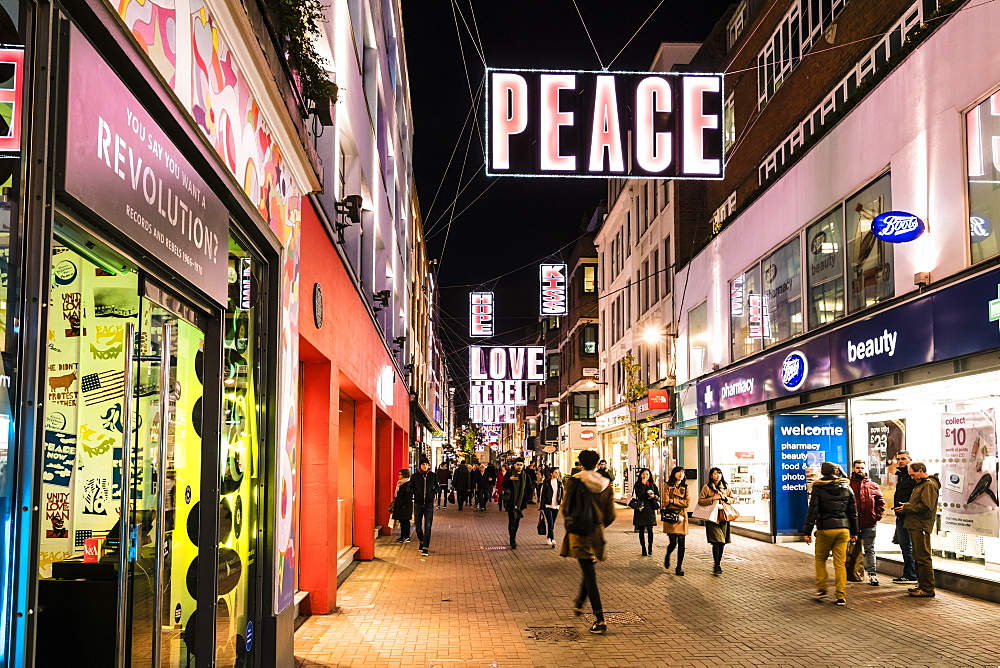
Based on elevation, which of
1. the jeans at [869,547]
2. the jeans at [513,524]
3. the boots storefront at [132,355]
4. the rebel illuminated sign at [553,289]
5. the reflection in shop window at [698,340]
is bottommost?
the jeans at [513,524]

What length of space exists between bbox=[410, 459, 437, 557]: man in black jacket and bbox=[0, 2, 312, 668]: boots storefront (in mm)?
11241

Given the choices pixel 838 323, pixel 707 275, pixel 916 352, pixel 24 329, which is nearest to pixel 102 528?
pixel 24 329

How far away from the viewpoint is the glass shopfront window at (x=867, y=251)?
52.3ft

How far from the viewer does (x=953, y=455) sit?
14.2 m

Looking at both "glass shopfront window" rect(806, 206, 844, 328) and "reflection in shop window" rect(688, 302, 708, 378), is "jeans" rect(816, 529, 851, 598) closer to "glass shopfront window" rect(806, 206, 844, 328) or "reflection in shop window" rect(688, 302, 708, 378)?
"glass shopfront window" rect(806, 206, 844, 328)

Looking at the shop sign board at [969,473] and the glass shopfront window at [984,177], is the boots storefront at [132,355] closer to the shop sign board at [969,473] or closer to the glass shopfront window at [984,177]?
the glass shopfront window at [984,177]

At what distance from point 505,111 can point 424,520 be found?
9683mm

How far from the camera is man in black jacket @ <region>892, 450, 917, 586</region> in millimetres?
13586

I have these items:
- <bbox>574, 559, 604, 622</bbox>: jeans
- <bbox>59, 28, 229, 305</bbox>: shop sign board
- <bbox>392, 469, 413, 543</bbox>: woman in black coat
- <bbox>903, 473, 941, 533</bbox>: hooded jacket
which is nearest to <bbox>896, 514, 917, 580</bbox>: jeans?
<bbox>903, 473, 941, 533</bbox>: hooded jacket

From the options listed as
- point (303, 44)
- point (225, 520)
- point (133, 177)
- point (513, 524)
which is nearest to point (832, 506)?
point (225, 520)

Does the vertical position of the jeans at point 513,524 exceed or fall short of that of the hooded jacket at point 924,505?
it falls short

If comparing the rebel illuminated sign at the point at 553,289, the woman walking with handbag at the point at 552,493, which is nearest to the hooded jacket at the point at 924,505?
the woman walking with handbag at the point at 552,493

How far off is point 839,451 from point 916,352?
7058 millimetres

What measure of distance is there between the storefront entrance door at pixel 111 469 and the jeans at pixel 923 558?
9875 millimetres
